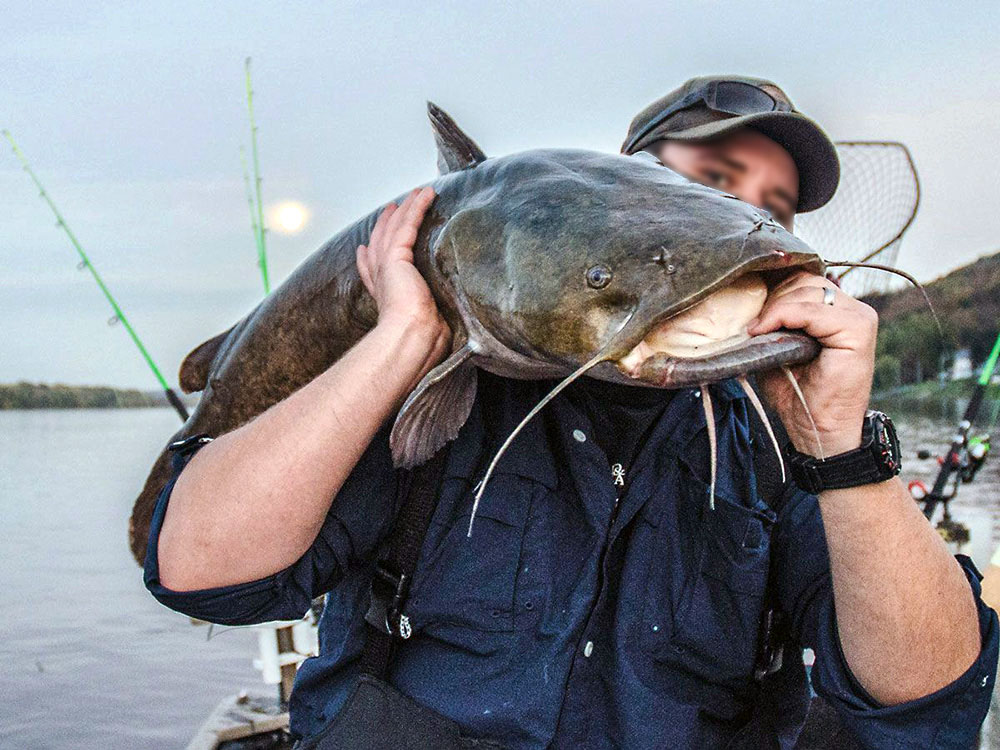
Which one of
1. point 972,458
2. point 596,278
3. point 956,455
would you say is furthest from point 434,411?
point 972,458

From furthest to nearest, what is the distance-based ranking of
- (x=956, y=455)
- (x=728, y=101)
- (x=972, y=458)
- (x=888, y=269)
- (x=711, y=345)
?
(x=972, y=458) < (x=956, y=455) < (x=728, y=101) < (x=888, y=269) < (x=711, y=345)

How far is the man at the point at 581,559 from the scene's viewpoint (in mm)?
1720

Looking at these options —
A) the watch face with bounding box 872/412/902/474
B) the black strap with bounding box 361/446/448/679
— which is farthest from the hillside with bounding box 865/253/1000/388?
the black strap with bounding box 361/446/448/679

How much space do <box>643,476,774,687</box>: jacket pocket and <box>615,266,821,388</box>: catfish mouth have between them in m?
0.71

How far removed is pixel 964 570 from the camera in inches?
74.8

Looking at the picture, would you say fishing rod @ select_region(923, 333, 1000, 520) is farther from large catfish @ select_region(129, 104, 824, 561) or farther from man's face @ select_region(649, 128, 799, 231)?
large catfish @ select_region(129, 104, 824, 561)

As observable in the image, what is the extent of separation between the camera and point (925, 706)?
178 centimetres

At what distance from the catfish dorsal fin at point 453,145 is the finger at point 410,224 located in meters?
0.14

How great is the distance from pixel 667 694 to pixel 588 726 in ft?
0.60

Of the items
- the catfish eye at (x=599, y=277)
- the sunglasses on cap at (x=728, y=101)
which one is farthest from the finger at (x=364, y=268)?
the sunglasses on cap at (x=728, y=101)

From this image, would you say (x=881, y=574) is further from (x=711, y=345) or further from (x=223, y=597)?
(x=223, y=597)

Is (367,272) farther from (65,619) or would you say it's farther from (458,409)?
(65,619)

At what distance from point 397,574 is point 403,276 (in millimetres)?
606

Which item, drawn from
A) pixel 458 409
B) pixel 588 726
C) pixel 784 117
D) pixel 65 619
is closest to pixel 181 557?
pixel 458 409
